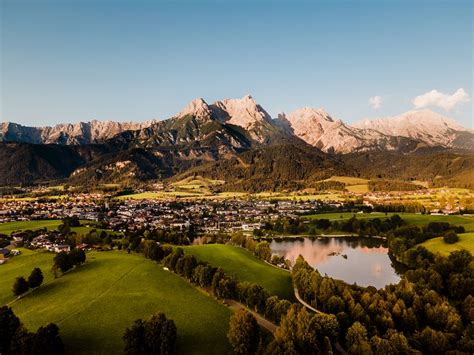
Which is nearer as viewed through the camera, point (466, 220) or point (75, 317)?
point (75, 317)

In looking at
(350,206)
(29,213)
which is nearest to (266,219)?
(350,206)

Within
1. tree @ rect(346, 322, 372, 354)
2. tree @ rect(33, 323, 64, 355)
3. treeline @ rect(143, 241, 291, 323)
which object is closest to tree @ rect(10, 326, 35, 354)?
tree @ rect(33, 323, 64, 355)

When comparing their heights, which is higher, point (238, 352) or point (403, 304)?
point (403, 304)

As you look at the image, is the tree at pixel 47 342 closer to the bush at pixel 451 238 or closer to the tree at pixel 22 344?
the tree at pixel 22 344

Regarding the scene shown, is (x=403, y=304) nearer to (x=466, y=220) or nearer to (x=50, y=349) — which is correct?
(x=50, y=349)

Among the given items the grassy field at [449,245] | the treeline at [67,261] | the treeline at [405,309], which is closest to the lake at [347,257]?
the grassy field at [449,245]
